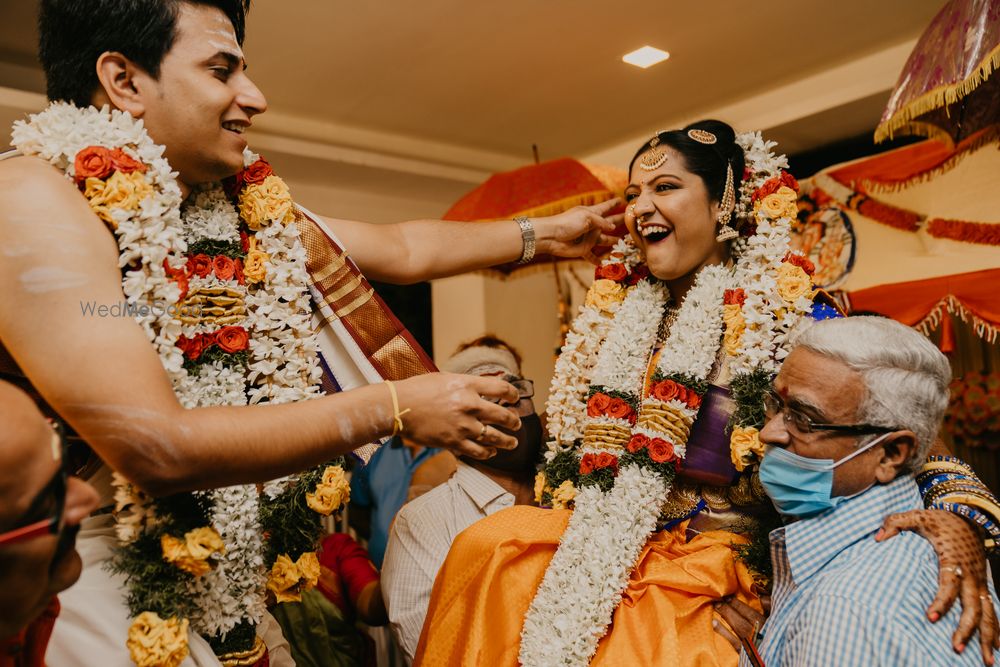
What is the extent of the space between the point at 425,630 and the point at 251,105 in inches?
72.6

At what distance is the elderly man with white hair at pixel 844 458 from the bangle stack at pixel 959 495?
10 cm

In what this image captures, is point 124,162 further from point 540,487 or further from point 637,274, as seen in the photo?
point 637,274

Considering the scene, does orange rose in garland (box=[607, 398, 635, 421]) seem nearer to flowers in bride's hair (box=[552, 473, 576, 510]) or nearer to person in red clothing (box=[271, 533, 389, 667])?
flowers in bride's hair (box=[552, 473, 576, 510])

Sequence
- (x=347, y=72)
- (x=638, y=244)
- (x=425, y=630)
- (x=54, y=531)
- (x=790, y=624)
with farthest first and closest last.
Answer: (x=347, y=72) → (x=638, y=244) → (x=425, y=630) → (x=790, y=624) → (x=54, y=531)

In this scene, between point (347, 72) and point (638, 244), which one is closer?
point (638, 244)

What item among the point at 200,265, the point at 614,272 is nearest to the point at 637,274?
the point at 614,272

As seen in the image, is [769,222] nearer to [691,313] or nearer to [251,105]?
[691,313]

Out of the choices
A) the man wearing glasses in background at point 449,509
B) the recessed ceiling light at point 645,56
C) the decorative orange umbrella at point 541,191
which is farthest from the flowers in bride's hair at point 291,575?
the recessed ceiling light at point 645,56

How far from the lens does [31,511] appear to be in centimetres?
127

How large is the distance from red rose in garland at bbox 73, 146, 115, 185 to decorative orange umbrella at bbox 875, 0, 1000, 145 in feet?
10.1

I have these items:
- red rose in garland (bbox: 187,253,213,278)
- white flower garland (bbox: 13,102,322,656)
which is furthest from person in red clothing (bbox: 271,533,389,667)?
red rose in garland (bbox: 187,253,213,278)

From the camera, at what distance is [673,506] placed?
2789 mm

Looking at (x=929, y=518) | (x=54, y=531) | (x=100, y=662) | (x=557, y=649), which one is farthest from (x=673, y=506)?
(x=54, y=531)

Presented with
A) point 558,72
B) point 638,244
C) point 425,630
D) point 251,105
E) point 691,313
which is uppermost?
point 558,72
